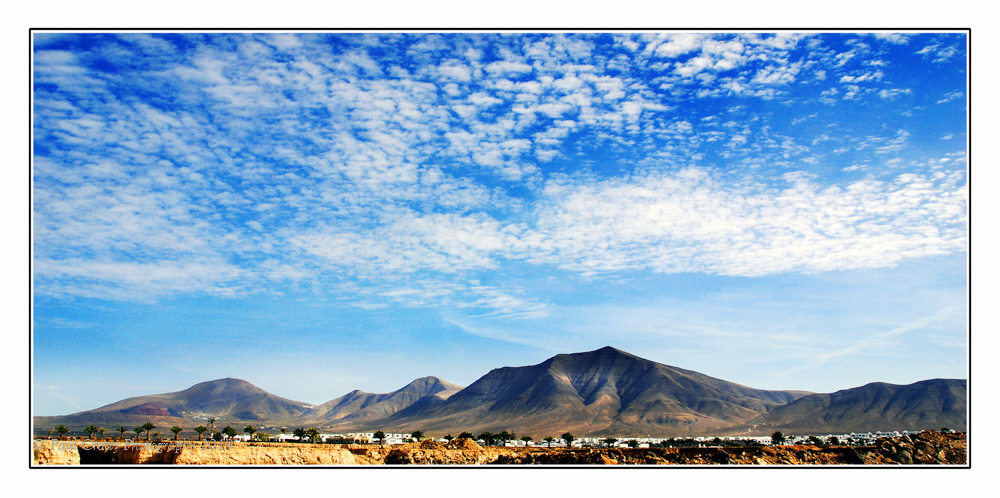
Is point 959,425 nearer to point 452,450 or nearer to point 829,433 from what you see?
point 829,433

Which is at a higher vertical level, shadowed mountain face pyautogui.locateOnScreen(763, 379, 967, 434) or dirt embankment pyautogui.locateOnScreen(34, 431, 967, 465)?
dirt embankment pyautogui.locateOnScreen(34, 431, 967, 465)

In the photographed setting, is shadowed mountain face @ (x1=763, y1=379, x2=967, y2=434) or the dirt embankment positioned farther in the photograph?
shadowed mountain face @ (x1=763, y1=379, x2=967, y2=434)

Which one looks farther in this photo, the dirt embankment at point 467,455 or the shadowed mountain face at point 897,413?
the shadowed mountain face at point 897,413

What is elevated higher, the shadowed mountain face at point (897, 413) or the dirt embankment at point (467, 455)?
the dirt embankment at point (467, 455)

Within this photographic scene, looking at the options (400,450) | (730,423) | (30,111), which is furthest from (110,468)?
(730,423)
